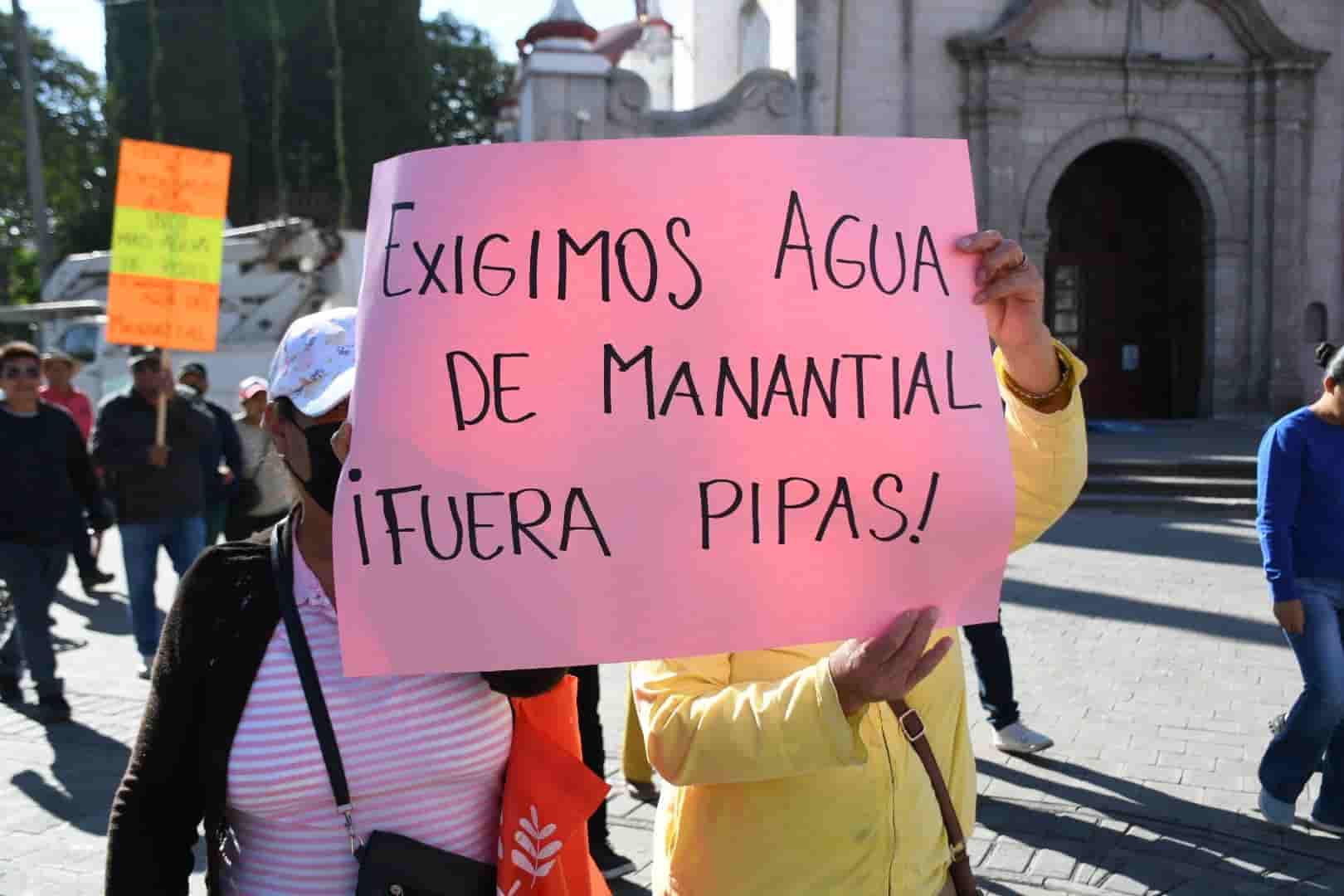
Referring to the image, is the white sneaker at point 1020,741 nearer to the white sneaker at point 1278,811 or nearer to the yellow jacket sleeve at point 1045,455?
the white sneaker at point 1278,811

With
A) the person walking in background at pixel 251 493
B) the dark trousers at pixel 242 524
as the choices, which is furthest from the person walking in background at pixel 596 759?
the dark trousers at pixel 242 524

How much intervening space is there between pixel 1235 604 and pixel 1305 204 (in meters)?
14.5

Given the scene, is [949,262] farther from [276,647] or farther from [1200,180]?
[1200,180]

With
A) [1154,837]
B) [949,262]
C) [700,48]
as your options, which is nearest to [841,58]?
[700,48]

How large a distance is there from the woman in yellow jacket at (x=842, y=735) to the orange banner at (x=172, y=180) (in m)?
5.86

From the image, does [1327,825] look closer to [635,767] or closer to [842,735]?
[635,767]

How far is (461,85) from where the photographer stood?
47938 millimetres

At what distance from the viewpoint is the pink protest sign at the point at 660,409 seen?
170 cm

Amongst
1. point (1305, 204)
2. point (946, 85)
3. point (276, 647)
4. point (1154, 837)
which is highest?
point (946, 85)

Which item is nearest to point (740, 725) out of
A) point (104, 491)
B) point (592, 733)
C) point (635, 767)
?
point (592, 733)

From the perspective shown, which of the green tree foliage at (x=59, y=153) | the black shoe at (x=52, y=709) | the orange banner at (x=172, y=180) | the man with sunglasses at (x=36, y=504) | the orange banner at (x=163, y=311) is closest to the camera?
the black shoe at (x=52, y=709)

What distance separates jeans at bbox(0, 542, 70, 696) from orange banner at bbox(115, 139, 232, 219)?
1939mm

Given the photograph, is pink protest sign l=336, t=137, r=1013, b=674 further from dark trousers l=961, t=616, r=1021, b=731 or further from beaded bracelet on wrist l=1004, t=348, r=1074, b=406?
dark trousers l=961, t=616, r=1021, b=731

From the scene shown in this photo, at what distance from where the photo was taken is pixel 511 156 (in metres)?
1.71
